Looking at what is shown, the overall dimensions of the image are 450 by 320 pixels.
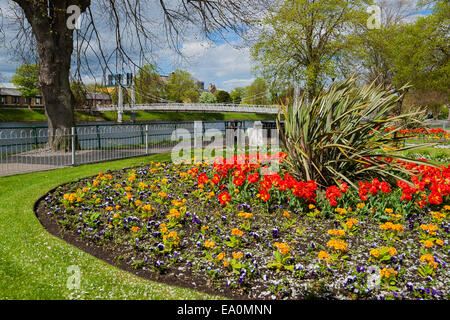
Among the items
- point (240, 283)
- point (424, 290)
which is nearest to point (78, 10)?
point (240, 283)

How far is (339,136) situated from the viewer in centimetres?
463

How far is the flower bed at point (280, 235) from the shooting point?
2863 mm

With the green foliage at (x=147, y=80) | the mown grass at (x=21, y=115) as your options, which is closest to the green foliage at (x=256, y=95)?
the mown grass at (x=21, y=115)

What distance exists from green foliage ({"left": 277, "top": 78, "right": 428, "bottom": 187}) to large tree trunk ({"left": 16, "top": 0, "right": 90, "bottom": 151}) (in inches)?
319

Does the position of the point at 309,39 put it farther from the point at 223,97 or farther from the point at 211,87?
the point at 211,87

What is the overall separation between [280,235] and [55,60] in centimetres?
1070

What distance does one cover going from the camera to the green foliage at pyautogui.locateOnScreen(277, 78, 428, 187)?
4.62m

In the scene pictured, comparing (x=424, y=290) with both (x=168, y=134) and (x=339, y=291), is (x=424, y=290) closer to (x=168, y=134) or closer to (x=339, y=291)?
(x=339, y=291)

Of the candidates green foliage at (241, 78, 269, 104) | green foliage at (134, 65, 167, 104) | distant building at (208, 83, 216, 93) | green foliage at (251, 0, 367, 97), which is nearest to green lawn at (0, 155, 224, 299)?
green foliage at (134, 65, 167, 104)

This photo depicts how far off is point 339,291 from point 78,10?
1153 cm

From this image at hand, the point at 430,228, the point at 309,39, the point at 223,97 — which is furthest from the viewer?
the point at 223,97

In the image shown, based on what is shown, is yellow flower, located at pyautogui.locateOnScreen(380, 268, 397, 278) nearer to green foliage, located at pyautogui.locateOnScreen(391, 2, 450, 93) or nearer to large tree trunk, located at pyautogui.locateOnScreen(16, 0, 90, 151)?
large tree trunk, located at pyautogui.locateOnScreen(16, 0, 90, 151)

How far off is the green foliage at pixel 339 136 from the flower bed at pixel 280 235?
44 centimetres

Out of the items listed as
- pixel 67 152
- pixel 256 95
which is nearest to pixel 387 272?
pixel 67 152
